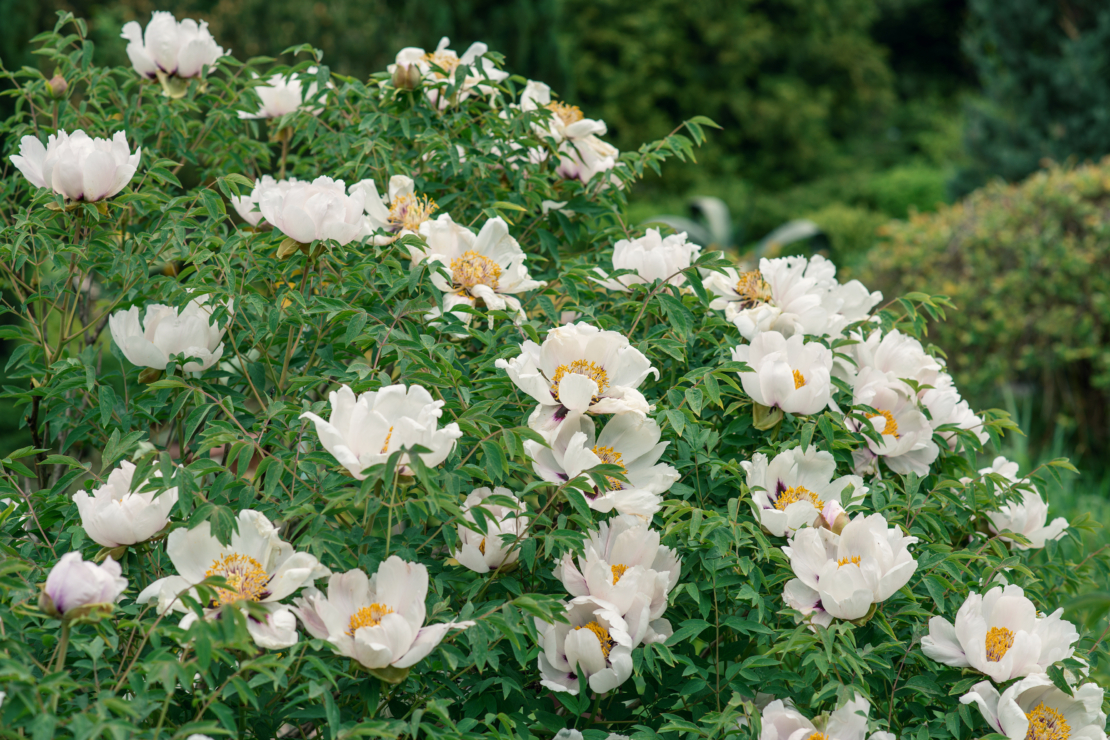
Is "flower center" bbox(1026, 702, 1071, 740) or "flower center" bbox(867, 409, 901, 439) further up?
"flower center" bbox(867, 409, 901, 439)

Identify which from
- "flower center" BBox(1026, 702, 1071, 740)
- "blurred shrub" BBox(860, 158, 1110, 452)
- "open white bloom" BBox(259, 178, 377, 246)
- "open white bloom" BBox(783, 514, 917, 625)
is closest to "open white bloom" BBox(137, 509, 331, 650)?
"open white bloom" BBox(259, 178, 377, 246)

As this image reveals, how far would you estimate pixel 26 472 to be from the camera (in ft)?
4.62

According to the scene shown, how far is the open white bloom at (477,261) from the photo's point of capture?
5.03 ft

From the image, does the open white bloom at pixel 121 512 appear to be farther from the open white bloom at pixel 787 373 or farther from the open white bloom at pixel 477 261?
the open white bloom at pixel 787 373

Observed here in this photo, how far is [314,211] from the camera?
4.48 feet

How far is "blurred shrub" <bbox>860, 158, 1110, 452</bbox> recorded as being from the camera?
4.95 meters

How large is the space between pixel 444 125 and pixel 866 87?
18.1 metres

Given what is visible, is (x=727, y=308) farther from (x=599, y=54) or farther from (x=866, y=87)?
(x=866, y=87)

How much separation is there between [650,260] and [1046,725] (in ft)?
3.03

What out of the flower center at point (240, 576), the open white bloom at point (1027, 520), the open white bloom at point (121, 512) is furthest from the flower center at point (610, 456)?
the open white bloom at point (1027, 520)

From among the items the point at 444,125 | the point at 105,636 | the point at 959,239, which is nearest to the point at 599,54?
the point at 959,239

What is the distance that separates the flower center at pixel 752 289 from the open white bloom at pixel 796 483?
35 cm

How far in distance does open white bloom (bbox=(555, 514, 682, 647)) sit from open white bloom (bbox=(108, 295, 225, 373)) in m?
0.63

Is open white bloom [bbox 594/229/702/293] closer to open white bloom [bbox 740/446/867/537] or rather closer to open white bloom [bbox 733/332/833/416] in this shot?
open white bloom [bbox 733/332/833/416]
